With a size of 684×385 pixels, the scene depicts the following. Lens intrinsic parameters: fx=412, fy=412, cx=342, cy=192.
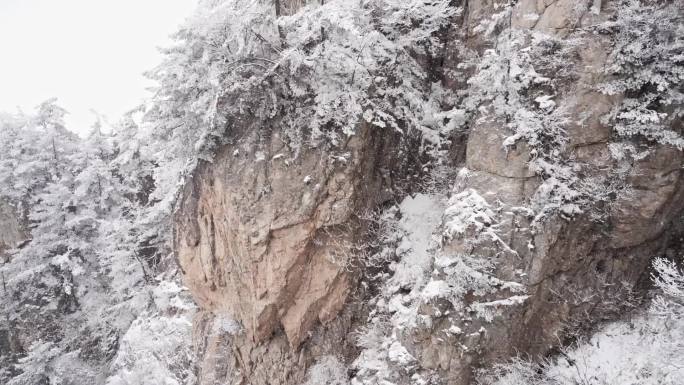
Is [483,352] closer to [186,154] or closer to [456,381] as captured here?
[456,381]

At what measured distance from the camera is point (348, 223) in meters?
9.57

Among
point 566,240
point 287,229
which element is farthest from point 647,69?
point 287,229

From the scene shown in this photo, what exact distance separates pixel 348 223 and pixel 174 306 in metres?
6.77

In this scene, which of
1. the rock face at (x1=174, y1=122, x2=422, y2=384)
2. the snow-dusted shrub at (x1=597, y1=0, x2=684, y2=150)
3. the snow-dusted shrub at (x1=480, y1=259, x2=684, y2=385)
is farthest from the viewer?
the rock face at (x1=174, y1=122, x2=422, y2=384)

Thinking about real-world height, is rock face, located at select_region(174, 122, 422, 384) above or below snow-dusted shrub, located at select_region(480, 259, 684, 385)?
above

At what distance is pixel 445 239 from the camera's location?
7.79 m

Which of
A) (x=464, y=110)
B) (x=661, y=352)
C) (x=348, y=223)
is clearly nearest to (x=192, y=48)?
(x=348, y=223)

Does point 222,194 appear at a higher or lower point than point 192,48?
lower

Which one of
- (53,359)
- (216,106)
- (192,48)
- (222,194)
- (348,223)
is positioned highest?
(192,48)

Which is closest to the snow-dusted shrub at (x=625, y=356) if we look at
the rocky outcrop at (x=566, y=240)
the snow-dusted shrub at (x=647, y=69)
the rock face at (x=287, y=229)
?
the rocky outcrop at (x=566, y=240)

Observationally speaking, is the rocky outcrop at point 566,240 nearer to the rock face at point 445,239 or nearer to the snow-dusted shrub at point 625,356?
the rock face at point 445,239

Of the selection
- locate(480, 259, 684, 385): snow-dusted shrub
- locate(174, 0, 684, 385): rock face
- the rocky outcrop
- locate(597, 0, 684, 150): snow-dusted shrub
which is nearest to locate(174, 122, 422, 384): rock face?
locate(174, 0, 684, 385): rock face

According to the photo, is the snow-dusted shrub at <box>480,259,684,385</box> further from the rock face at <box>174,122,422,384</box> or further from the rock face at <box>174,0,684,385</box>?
the rock face at <box>174,122,422,384</box>

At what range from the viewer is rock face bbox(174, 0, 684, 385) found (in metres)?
7.44
